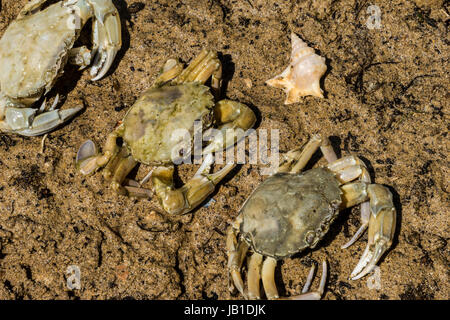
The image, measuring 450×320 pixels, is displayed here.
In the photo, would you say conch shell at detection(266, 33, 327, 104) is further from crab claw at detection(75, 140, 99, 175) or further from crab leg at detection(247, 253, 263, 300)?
crab claw at detection(75, 140, 99, 175)

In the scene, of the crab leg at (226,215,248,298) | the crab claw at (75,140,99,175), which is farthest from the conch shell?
the crab claw at (75,140,99,175)

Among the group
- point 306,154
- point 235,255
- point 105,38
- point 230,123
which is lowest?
point 235,255

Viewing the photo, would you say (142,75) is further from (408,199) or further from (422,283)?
(422,283)

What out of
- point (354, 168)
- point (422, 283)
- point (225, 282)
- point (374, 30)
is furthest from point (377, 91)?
point (225, 282)

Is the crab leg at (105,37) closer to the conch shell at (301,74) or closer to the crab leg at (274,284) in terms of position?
the conch shell at (301,74)

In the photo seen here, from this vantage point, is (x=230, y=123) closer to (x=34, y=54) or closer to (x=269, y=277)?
(x=269, y=277)

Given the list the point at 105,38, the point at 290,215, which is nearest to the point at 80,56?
the point at 105,38
